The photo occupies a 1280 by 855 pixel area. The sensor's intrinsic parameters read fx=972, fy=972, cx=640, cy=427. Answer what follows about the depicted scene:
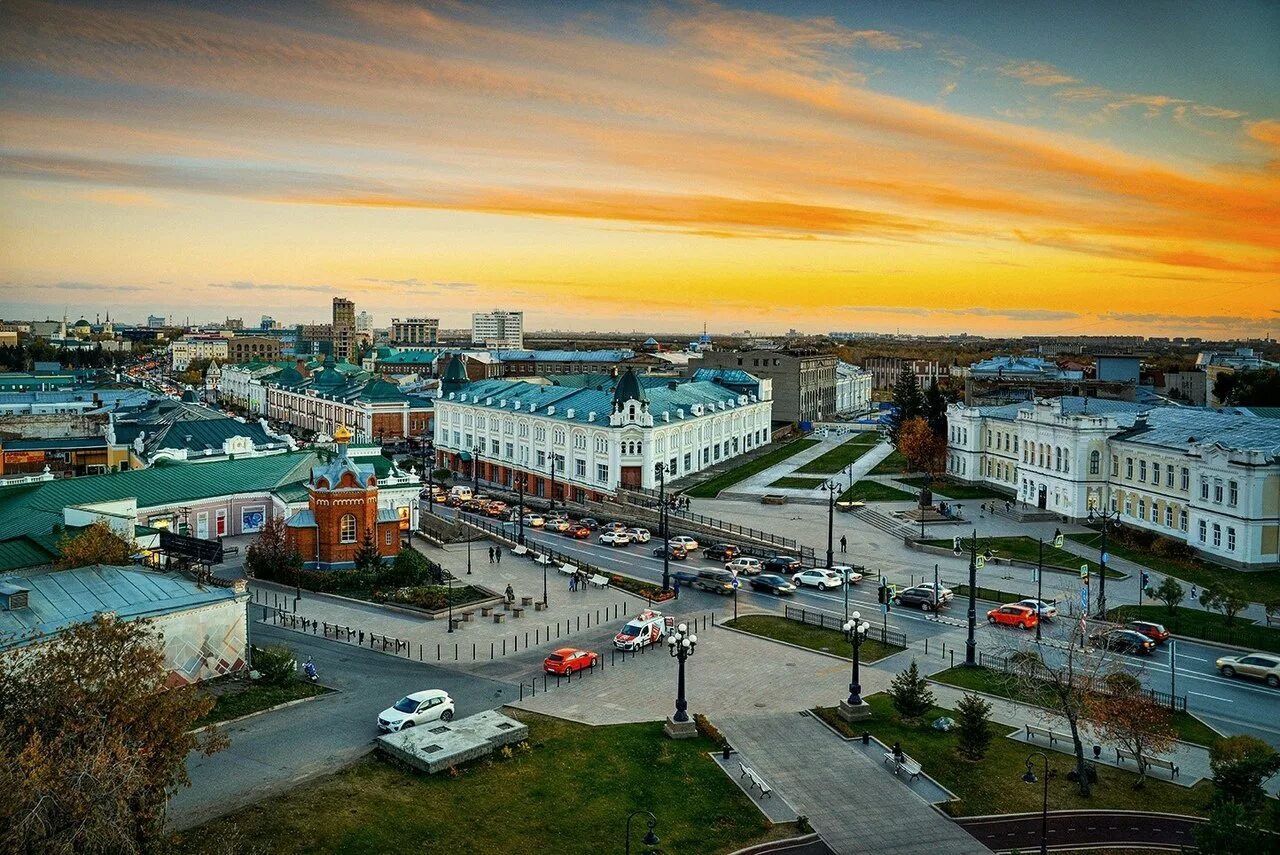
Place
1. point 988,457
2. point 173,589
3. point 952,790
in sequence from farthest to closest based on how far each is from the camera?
point 988,457, point 173,589, point 952,790

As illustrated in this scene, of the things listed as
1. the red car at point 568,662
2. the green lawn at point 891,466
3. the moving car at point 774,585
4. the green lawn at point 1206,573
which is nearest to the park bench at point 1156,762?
the red car at point 568,662

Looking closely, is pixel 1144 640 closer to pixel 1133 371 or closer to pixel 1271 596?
pixel 1271 596

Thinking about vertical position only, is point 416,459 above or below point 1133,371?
below

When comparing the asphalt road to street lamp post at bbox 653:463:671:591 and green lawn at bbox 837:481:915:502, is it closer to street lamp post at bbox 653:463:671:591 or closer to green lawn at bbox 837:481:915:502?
street lamp post at bbox 653:463:671:591

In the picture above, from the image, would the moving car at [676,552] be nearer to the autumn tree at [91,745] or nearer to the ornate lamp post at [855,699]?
the ornate lamp post at [855,699]

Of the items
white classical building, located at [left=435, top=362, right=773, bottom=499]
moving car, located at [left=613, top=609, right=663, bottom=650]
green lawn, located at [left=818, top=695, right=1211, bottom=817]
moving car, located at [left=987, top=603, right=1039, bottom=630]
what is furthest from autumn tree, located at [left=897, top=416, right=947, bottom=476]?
green lawn, located at [left=818, top=695, right=1211, bottom=817]

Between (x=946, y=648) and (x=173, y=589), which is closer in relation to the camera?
(x=173, y=589)

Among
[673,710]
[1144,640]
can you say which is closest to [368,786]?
[673,710]
